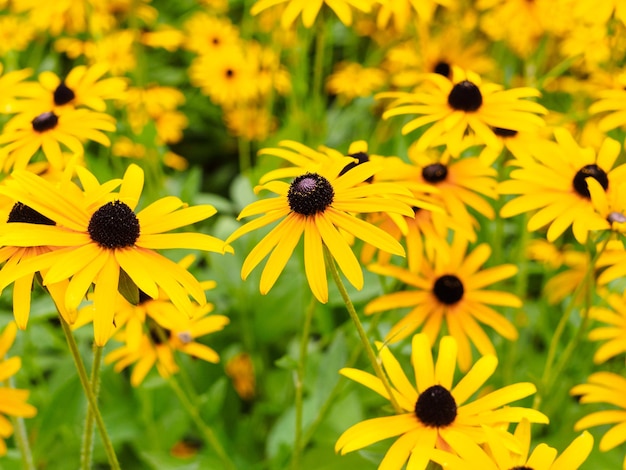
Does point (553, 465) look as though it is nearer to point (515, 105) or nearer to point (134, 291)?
point (134, 291)

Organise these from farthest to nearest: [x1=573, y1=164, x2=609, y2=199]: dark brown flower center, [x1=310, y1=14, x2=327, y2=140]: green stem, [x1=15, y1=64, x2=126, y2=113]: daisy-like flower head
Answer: [x1=310, y1=14, x2=327, y2=140]: green stem, [x1=15, y1=64, x2=126, y2=113]: daisy-like flower head, [x1=573, y1=164, x2=609, y2=199]: dark brown flower center

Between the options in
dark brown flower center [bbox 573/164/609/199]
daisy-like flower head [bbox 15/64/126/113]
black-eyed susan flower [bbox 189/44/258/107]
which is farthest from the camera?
black-eyed susan flower [bbox 189/44/258/107]

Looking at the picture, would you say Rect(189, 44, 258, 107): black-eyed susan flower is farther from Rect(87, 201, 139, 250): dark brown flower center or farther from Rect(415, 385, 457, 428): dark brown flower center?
Rect(415, 385, 457, 428): dark brown flower center

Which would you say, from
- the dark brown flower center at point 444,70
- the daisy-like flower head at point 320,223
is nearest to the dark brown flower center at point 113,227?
the daisy-like flower head at point 320,223

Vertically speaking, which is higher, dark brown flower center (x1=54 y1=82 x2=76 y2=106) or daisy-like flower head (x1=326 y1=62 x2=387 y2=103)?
daisy-like flower head (x1=326 y1=62 x2=387 y2=103)

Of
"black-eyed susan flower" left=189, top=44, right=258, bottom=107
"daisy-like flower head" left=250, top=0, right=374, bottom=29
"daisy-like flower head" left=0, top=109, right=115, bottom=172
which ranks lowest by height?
"daisy-like flower head" left=0, top=109, right=115, bottom=172

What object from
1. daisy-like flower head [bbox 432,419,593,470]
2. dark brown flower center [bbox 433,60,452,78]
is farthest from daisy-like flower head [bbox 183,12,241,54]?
daisy-like flower head [bbox 432,419,593,470]

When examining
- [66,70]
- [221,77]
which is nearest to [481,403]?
[221,77]
